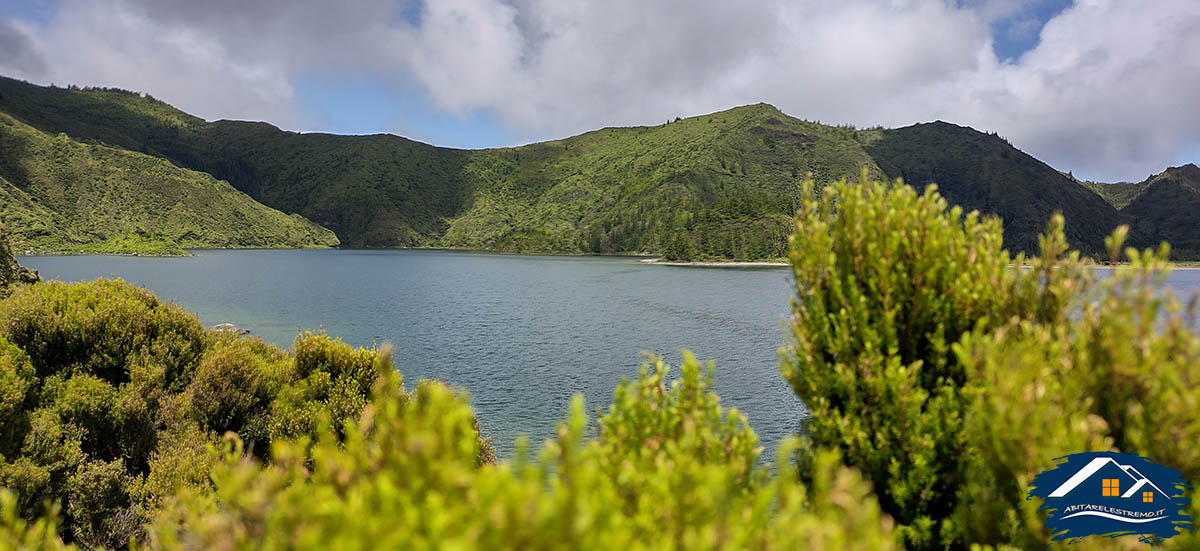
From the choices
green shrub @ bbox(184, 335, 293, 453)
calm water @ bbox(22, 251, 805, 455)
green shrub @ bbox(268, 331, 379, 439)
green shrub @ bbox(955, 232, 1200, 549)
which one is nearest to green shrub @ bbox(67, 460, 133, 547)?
green shrub @ bbox(184, 335, 293, 453)

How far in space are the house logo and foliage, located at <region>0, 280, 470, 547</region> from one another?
11392 millimetres

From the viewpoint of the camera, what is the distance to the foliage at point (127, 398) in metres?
11.5

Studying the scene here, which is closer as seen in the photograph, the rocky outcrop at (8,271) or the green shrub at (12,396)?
the green shrub at (12,396)

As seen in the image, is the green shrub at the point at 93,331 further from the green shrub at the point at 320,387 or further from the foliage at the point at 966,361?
the foliage at the point at 966,361

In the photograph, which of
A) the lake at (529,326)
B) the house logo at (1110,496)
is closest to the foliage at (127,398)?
the lake at (529,326)

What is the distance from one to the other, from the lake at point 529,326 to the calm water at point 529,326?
16 cm

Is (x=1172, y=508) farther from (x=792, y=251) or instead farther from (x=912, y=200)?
(x=792, y=251)

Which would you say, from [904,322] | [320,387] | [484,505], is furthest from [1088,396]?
[320,387]

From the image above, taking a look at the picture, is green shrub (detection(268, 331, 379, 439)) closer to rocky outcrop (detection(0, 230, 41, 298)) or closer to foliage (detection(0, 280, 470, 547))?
foliage (detection(0, 280, 470, 547))

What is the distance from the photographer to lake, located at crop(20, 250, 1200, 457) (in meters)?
33.0

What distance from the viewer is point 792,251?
6855 millimetres

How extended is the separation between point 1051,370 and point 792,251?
279 cm

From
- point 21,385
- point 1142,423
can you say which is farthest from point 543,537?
point 21,385

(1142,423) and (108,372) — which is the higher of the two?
(1142,423)
